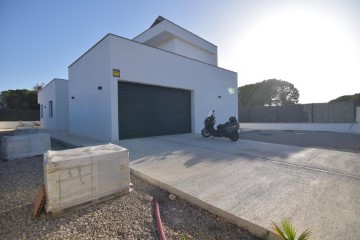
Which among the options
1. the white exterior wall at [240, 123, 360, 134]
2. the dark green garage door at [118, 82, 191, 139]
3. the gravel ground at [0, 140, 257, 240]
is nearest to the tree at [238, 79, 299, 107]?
the white exterior wall at [240, 123, 360, 134]

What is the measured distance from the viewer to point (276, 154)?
505 cm

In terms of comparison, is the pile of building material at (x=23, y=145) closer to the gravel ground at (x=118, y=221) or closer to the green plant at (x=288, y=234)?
the gravel ground at (x=118, y=221)

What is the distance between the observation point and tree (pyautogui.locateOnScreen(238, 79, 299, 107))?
28.0 metres

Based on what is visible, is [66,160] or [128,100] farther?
[128,100]

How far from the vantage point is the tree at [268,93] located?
28016mm

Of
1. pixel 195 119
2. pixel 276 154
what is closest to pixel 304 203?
pixel 276 154

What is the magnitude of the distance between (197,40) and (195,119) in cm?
717

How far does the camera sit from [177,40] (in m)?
13.0

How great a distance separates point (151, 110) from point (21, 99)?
27593mm

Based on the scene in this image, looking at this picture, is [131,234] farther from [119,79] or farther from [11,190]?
[119,79]

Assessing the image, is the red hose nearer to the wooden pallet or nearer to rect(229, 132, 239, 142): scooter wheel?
the wooden pallet

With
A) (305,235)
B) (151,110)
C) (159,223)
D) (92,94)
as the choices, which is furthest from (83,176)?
(92,94)

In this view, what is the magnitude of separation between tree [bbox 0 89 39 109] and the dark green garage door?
82.6 feet

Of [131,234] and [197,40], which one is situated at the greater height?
[197,40]
